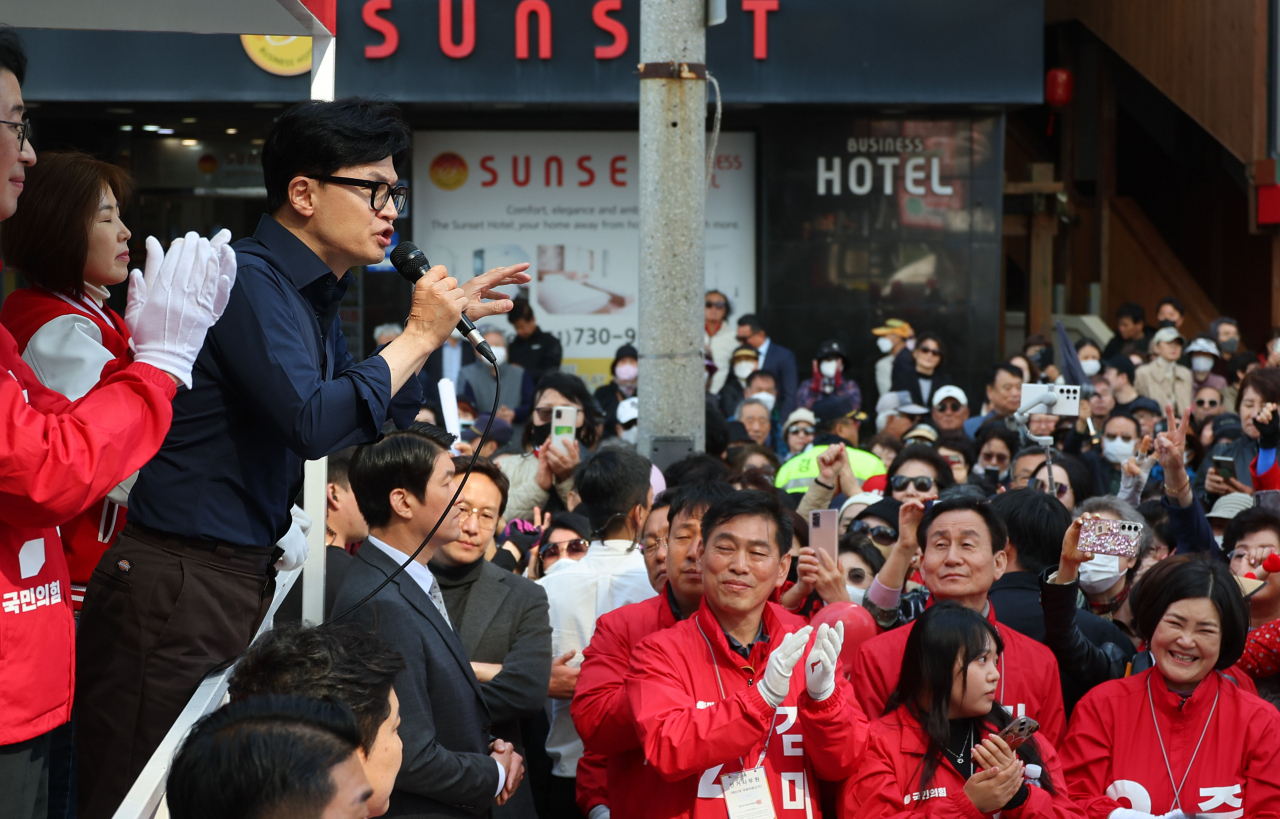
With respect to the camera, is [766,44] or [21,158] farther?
[766,44]

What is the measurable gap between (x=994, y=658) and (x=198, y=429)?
7.22 feet

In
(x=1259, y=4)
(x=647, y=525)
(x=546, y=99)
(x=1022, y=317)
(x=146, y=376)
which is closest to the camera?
(x=146, y=376)

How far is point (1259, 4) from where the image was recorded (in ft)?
47.1

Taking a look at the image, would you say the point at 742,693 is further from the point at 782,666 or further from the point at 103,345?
the point at 103,345

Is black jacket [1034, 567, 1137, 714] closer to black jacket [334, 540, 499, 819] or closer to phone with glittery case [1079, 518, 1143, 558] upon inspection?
phone with glittery case [1079, 518, 1143, 558]

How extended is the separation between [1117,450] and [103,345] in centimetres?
710

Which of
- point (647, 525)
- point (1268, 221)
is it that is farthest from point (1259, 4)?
point (647, 525)

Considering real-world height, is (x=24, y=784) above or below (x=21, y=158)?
below

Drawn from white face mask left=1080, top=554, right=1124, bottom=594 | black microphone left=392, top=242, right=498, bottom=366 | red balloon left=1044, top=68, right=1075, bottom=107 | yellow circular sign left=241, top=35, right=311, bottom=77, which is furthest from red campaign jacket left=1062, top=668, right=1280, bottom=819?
red balloon left=1044, top=68, right=1075, bottom=107

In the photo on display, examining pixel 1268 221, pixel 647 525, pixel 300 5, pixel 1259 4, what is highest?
pixel 1259 4

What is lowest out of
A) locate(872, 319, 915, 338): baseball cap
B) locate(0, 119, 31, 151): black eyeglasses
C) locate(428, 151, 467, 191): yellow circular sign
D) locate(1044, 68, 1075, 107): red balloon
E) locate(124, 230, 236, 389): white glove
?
locate(124, 230, 236, 389): white glove

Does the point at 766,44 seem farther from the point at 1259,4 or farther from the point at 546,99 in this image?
the point at 1259,4

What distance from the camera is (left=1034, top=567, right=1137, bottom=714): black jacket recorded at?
161 inches

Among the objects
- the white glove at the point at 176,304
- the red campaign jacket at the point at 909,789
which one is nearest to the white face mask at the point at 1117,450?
the red campaign jacket at the point at 909,789
